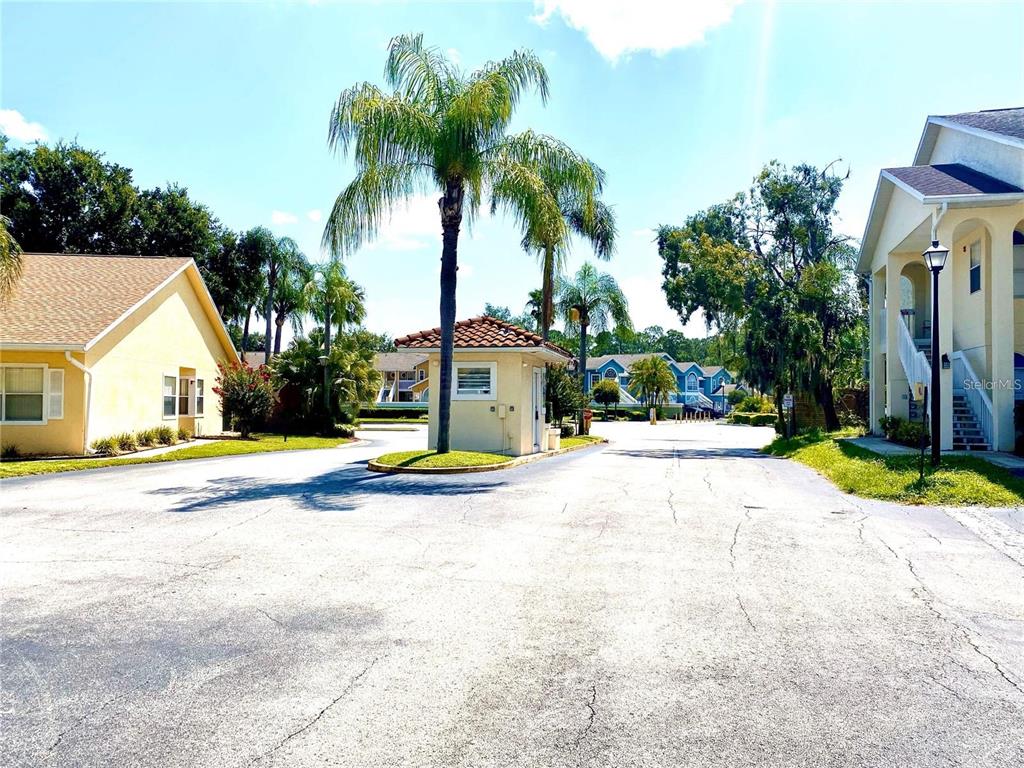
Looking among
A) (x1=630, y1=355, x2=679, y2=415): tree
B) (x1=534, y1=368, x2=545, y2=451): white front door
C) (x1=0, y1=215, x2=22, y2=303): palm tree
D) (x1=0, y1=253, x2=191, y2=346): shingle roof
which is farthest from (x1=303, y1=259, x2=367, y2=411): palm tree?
(x1=630, y1=355, x2=679, y2=415): tree

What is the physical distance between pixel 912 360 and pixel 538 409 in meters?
10.3

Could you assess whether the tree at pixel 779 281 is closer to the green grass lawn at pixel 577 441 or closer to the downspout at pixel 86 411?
the green grass lawn at pixel 577 441

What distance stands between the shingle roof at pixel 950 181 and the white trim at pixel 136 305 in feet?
65.8

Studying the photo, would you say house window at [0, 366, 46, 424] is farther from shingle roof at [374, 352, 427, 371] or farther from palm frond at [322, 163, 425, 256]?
shingle roof at [374, 352, 427, 371]

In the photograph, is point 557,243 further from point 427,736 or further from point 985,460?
point 427,736

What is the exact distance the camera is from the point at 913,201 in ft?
60.1

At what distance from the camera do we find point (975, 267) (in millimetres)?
18953

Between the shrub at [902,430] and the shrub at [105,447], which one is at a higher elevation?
the shrub at [902,430]

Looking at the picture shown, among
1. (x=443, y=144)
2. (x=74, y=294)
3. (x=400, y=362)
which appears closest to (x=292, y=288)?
(x=400, y=362)

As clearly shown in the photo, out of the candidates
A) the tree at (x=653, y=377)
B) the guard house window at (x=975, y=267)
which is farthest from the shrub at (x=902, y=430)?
the tree at (x=653, y=377)

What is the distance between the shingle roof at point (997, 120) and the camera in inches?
693

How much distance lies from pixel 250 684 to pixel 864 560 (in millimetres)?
5949

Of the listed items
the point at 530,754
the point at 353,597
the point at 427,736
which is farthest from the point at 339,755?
the point at 353,597

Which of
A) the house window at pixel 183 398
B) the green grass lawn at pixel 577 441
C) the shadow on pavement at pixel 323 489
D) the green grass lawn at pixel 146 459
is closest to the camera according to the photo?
the shadow on pavement at pixel 323 489
